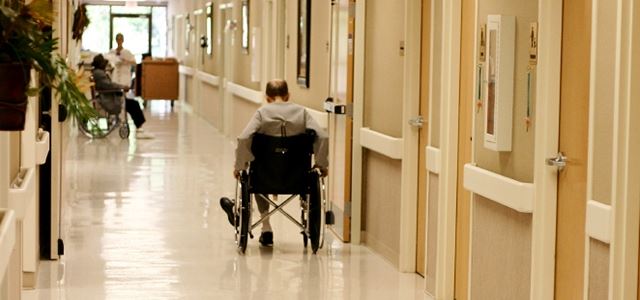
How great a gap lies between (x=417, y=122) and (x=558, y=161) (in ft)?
8.67

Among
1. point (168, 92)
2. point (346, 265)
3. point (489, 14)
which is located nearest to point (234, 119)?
point (168, 92)

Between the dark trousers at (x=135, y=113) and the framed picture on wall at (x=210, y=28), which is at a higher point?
the framed picture on wall at (x=210, y=28)

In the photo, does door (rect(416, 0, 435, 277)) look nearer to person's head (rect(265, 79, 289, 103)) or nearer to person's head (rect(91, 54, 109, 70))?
person's head (rect(265, 79, 289, 103))

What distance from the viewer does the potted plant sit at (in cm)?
280

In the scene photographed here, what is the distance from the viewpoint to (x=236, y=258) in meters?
8.62

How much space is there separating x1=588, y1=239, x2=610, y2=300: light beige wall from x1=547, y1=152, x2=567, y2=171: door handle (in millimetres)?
568

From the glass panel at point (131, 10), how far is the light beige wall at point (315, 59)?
944 inches

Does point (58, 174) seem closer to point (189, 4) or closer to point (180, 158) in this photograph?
point (180, 158)

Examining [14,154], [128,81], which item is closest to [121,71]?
[128,81]

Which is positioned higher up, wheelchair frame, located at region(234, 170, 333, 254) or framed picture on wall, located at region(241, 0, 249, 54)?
framed picture on wall, located at region(241, 0, 249, 54)

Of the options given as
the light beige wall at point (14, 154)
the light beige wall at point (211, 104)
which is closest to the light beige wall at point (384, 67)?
the light beige wall at point (14, 154)

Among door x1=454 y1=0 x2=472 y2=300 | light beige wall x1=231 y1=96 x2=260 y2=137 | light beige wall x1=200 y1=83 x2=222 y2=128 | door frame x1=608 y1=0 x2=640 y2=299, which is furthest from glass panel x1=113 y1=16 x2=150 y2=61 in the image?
door frame x1=608 y1=0 x2=640 y2=299

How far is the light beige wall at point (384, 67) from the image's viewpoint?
27.6ft

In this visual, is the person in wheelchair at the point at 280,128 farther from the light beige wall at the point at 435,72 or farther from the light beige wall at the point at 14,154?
the light beige wall at the point at 14,154
